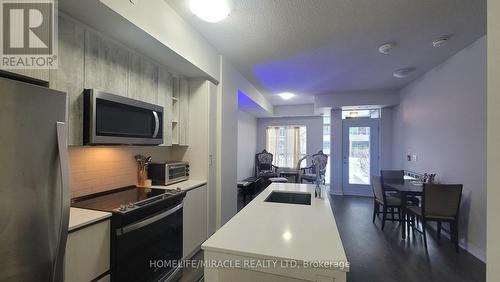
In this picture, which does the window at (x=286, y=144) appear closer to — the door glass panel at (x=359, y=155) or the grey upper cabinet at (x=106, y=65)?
the door glass panel at (x=359, y=155)

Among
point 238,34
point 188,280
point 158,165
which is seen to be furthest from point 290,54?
point 188,280

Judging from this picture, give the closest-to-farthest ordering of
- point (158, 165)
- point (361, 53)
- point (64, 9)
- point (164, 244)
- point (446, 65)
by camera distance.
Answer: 1. point (64, 9)
2. point (164, 244)
3. point (158, 165)
4. point (361, 53)
5. point (446, 65)

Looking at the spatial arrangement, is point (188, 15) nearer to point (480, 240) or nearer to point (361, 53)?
point (361, 53)

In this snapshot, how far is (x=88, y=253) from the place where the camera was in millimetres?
1422

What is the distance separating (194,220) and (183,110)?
144cm

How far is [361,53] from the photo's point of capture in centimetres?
318

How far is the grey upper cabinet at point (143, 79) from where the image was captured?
2.18m

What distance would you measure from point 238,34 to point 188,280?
2774 millimetres

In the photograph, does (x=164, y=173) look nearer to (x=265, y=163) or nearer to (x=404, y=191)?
(x=404, y=191)

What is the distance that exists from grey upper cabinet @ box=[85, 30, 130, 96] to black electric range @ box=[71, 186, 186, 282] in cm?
98

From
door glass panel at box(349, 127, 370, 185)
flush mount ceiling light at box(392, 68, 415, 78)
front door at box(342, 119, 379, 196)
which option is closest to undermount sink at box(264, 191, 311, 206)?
flush mount ceiling light at box(392, 68, 415, 78)

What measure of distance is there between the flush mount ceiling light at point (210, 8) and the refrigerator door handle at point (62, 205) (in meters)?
1.44

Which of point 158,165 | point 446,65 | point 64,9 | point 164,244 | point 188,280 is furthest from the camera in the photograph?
point 446,65

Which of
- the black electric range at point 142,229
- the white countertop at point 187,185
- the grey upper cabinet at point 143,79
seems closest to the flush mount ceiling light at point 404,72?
the white countertop at point 187,185
